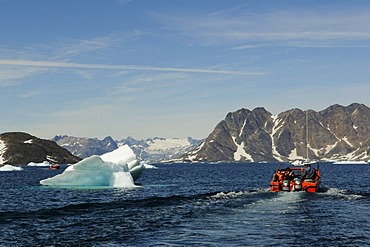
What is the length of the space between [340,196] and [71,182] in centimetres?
4667

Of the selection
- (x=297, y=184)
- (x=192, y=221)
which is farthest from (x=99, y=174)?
(x=192, y=221)

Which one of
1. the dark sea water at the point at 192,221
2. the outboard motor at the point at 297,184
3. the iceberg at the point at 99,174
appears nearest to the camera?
the dark sea water at the point at 192,221

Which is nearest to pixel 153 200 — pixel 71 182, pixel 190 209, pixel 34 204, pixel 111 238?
pixel 190 209

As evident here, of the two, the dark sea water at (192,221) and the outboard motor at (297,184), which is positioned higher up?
the outboard motor at (297,184)

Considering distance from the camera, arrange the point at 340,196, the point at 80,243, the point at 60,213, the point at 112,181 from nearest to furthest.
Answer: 1. the point at 80,243
2. the point at 60,213
3. the point at 340,196
4. the point at 112,181

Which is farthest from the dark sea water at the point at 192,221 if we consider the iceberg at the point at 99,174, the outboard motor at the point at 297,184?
the iceberg at the point at 99,174

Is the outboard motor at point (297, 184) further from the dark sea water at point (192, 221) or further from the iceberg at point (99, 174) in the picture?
the iceberg at point (99, 174)

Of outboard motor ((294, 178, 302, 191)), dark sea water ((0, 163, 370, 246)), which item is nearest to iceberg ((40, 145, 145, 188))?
dark sea water ((0, 163, 370, 246))

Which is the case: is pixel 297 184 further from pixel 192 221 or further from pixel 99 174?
pixel 99 174

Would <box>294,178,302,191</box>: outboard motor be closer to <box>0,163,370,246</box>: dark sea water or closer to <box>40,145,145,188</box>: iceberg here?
<box>0,163,370,246</box>: dark sea water

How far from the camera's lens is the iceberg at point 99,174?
261 ft

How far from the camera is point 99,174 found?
82.4m

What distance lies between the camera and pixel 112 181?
8344 cm

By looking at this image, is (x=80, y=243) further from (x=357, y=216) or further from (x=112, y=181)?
(x=112, y=181)
